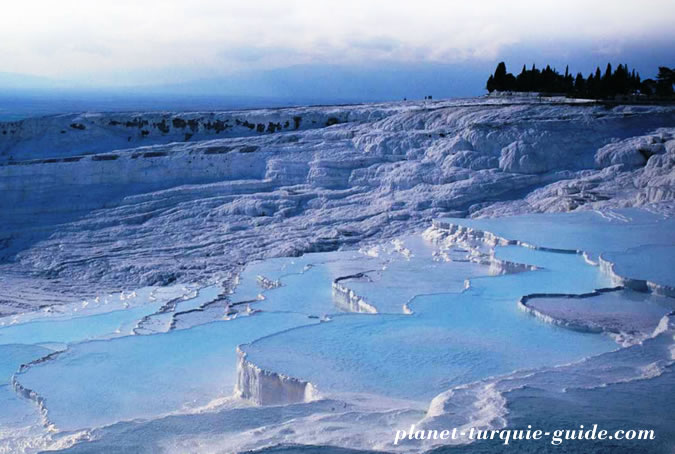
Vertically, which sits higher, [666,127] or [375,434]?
[666,127]

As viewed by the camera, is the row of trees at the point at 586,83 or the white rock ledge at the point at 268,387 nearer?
the white rock ledge at the point at 268,387

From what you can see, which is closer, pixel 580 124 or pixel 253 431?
pixel 253 431

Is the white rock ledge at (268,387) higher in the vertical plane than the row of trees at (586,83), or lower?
lower

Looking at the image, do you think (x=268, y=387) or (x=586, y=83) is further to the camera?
(x=586, y=83)

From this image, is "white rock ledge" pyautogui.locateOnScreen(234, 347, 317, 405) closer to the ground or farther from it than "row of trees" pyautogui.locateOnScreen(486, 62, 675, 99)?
closer to the ground

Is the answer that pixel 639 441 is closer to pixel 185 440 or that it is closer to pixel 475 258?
pixel 185 440

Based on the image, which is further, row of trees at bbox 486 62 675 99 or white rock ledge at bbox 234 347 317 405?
row of trees at bbox 486 62 675 99

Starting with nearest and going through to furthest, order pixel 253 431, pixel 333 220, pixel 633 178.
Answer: pixel 253 431
pixel 633 178
pixel 333 220

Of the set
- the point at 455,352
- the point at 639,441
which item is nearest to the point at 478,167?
the point at 455,352
